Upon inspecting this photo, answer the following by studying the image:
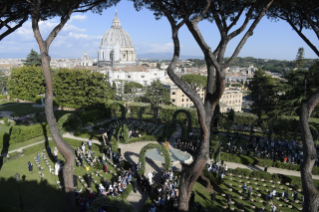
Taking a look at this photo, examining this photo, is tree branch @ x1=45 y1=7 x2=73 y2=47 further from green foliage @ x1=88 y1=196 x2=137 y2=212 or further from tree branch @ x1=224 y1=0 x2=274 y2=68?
tree branch @ x1=224 y1=0 x2=274 y2=68

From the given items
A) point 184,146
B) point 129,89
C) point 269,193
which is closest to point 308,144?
point 269,193

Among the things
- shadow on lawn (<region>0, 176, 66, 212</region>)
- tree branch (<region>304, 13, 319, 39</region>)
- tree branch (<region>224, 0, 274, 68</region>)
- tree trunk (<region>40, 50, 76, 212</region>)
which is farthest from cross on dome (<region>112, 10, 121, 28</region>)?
tree branch (<region>224, 0, 274, 68</region>)

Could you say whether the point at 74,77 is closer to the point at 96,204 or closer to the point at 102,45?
the point at 96,204

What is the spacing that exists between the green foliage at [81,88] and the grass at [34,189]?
14771 millimetres

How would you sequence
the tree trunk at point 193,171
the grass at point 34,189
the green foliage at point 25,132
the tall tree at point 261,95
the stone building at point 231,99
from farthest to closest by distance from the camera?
the stone building at point 231,99 → the tall tree at point 261,95 → the green foliage at point 25,132 → the grass at point 34,189 → the tree trunk at point 193,171

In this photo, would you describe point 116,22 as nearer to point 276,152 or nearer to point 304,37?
point 276,152

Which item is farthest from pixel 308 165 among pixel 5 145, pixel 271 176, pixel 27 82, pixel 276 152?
pixel 27 82

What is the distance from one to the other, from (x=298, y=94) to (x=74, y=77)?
86.2 feet

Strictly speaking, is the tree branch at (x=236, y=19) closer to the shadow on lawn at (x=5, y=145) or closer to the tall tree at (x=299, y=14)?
the tall tree at (x=299, y=14)

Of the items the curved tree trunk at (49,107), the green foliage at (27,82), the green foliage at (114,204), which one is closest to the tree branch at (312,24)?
the green foliage at (114,204)

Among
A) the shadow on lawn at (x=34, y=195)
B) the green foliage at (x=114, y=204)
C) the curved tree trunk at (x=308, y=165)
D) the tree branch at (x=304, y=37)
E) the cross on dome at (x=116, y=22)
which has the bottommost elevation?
the shadow on lawn at (x=34, y=195)

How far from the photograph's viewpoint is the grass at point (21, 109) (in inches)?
1170

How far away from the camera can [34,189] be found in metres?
13.6

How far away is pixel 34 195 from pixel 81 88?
19588 mm
